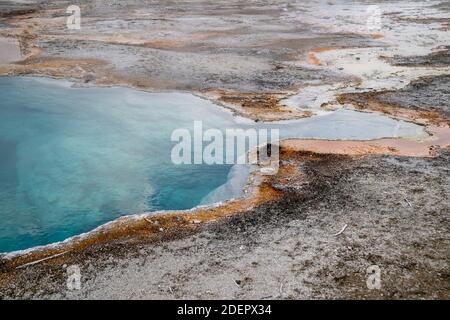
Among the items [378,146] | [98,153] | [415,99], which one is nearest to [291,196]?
[378,146]

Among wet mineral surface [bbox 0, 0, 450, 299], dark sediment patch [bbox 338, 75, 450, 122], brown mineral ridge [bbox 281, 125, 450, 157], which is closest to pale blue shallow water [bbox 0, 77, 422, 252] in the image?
brown mineral ridge [bbox 281, 125, 450, 157]

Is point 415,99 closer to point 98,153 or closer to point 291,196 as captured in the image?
point 291,196

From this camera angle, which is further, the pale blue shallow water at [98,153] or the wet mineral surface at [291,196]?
the pale blue shallow water at [98,153]

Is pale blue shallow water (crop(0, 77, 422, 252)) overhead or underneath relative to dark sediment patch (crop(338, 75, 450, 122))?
underneath

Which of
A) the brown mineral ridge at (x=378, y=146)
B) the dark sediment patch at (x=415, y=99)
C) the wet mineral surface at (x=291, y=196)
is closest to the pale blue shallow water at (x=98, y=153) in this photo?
the brown mineral ridge at (x=378, y=146)

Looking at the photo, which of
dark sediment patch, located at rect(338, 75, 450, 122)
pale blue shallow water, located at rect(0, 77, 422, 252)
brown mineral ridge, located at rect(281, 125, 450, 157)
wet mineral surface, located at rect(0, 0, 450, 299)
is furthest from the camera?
dark sediment patch, located at rect(338, 75, 450, 122)

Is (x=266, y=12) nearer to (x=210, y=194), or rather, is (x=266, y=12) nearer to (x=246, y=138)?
(x=246, y=138)

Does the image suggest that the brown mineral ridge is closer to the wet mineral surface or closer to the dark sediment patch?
the wet mineral surface

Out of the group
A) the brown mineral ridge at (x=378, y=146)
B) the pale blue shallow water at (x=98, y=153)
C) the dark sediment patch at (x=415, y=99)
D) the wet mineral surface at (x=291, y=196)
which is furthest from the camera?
the dark sediment patch at (x=415, y=99)

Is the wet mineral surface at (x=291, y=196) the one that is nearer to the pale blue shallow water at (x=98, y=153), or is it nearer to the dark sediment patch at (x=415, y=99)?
the dark sediment patch at (x=415, y=99)

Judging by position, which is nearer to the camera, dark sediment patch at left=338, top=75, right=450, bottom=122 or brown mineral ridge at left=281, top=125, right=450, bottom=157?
brown mineral ridge at left=281, top=125, right=450, bottom=157
